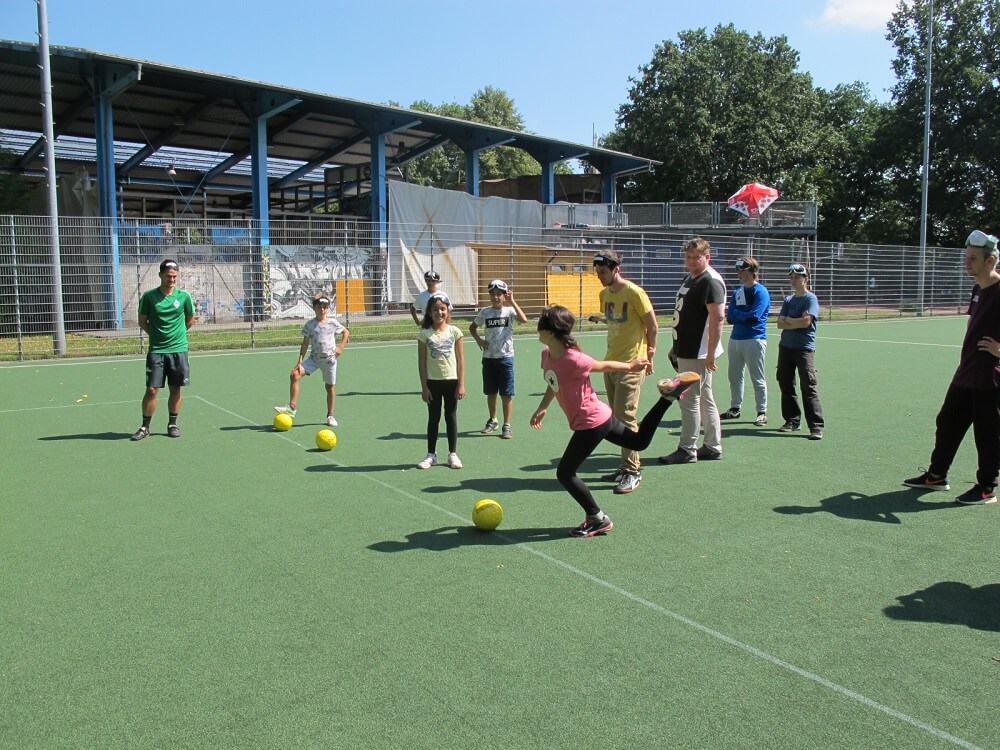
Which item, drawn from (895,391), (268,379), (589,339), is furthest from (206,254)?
(895,391)

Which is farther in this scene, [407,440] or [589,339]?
[589,339]

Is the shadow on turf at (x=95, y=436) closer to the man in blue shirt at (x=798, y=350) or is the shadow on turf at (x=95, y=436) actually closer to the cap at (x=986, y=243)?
the man in blue shirt at (x=798, y=350)

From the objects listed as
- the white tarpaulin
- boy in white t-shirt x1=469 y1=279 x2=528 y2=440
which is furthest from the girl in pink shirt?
the white tarpaulin

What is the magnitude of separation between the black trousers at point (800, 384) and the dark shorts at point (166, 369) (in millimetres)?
6568

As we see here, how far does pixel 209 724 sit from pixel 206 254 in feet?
62.4

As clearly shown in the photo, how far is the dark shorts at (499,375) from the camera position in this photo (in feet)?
29.7

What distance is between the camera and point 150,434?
902 cm

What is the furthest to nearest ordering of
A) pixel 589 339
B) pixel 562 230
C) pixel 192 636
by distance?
pixel 562 230 < pixel 589 339 < pixel 192 636

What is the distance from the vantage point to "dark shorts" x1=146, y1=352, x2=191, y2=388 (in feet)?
29.2

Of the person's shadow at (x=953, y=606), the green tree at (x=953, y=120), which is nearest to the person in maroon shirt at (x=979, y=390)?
the person's shadow at (x=953, y=606)

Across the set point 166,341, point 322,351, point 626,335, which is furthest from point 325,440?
point 626,335

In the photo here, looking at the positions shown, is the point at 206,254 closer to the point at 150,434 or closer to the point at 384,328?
the point at 384,328

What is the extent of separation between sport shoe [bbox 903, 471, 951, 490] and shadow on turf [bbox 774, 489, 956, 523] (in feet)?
0.41

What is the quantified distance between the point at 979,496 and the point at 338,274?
780 inches
